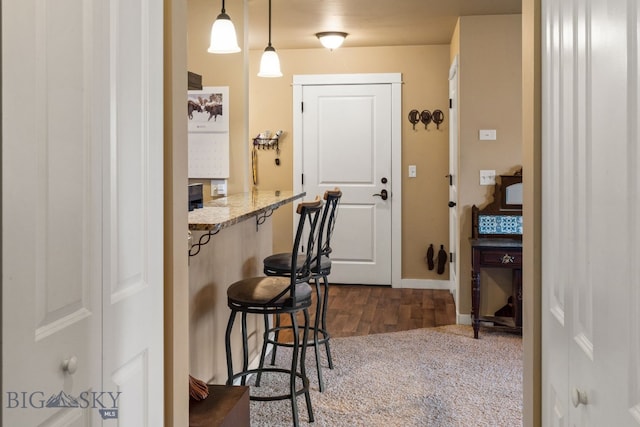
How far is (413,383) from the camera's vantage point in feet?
11.8

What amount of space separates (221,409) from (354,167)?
4.45 meters

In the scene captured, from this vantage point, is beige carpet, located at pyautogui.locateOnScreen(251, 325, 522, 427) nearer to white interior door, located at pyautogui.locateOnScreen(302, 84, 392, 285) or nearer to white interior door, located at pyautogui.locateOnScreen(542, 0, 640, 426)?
white interior door, located at pyautogui.locateOnScreen(542, 0, 640, 426)

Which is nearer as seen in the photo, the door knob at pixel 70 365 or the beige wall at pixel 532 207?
the door knob at pixel 70 365

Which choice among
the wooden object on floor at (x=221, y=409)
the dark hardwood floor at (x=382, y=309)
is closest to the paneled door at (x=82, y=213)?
the wooden object on floor at (x=221, y=409)

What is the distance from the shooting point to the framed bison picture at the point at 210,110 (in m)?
4.64

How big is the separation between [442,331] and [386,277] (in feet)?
5.52

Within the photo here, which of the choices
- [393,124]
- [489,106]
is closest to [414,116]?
[393,124]

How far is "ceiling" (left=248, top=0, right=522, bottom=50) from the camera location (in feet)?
15.0

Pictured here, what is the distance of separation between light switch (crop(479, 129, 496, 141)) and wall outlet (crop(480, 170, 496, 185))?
262mm

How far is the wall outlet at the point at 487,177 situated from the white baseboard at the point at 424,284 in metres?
1.66

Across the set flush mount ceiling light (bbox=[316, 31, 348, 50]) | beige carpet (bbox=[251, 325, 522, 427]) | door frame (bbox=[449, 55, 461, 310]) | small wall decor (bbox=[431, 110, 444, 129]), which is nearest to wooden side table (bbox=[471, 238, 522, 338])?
beige carpet (bbox=[251, 325, 522, 427])

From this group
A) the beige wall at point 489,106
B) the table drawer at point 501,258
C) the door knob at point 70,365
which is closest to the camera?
the door knob at point 70,365

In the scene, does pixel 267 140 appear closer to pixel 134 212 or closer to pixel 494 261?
pixel 494 261

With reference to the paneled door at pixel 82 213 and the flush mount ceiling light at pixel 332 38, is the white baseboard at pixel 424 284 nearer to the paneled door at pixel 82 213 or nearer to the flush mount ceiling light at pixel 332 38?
the flush mount ceiling light at pixel 332 38
